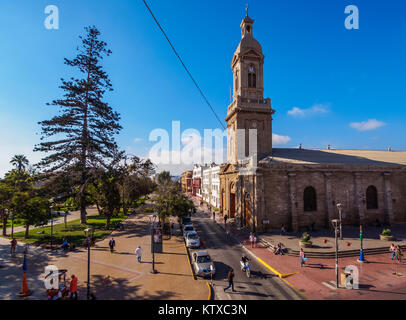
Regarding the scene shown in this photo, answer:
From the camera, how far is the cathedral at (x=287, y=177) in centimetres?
2731

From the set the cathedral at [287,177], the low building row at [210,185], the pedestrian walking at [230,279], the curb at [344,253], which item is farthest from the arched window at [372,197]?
the pedestrian walking at [230,279]

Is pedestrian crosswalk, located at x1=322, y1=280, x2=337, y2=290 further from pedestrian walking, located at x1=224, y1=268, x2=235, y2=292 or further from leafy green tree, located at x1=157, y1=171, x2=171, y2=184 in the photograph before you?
leafy green tree, located at x1=157, y1=171, x2=171, y2=184

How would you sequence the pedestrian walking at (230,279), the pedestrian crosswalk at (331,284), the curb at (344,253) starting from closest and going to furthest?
the pedestrian walking at (230,279), the pedestrian crosswalk at (331,284), the curb at (344,253)

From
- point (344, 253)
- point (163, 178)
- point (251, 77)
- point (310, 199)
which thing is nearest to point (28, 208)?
point (344, 253)

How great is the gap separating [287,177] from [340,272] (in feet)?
44.0

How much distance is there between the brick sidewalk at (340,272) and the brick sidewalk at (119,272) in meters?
7.09

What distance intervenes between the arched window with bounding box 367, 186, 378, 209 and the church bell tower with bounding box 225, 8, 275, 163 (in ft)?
50.6

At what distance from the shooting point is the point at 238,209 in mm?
32000

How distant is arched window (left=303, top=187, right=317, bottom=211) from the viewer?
28.2 m

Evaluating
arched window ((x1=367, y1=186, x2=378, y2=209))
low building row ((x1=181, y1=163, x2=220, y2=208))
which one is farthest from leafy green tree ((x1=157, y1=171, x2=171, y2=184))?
arched window ((x1=367, y1=186, x2=378, y2=209))

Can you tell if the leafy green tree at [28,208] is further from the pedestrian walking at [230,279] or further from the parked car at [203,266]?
the pedestrian walking at [230,279]

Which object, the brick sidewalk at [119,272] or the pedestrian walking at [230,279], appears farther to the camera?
the pedestrian walking at [230,279]
